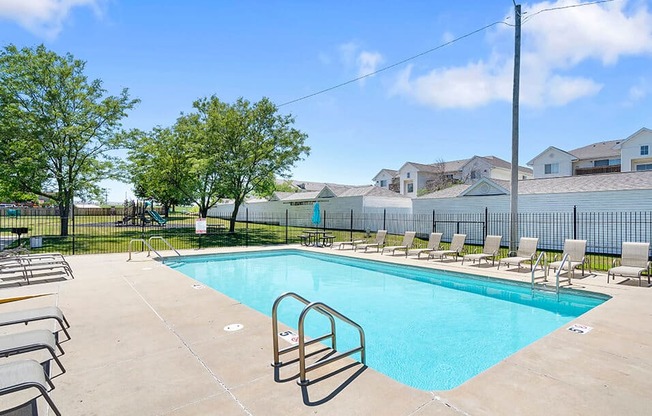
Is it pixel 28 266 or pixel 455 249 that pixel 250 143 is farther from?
pixel 28 266

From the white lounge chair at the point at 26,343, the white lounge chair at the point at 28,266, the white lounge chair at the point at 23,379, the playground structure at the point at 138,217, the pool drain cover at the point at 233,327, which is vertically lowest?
the pool drain cover at the point at 233,327

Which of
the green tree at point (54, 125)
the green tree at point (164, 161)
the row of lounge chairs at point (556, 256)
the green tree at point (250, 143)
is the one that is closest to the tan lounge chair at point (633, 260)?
the row of lounge chairs at point (556, 256)

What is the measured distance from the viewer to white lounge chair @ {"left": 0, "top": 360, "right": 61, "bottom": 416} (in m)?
2.55

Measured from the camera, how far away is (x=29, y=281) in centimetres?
891

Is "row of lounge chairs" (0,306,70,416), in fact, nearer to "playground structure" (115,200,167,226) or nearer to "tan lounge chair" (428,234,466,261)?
"tan lounge chair" (428,234,466,261)

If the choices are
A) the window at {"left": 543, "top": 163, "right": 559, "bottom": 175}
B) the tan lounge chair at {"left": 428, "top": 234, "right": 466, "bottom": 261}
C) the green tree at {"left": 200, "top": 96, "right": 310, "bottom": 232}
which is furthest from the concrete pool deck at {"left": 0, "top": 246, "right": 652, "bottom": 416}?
the window at {"left": 543, "top": 163, "right": 559, "bottom": 175}

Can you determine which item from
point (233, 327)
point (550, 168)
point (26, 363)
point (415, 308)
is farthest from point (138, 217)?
point (550, 168)

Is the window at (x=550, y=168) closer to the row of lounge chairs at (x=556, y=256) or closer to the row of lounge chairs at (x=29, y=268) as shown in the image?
the row of lounge chairs at (x=556, y=256)

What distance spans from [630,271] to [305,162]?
20.1m

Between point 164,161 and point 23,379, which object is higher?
point 164,161

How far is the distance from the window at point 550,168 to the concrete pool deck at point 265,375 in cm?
3709

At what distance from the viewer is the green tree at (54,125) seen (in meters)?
18.9

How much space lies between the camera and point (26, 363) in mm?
3008

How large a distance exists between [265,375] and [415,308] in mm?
5421
